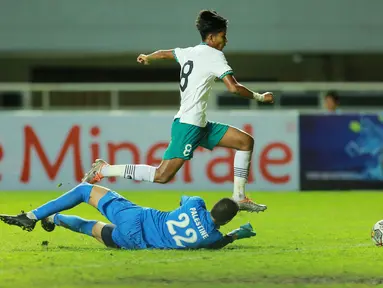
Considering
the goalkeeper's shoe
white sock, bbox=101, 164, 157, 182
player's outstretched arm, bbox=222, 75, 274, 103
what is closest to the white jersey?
player's outstretched arm, bbox=222, 75, 274, 103

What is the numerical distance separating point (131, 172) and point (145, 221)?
2311 mm

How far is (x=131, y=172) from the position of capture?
1188 cm

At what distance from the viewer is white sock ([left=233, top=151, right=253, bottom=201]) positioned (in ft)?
39.5

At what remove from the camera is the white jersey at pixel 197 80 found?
1144 cm

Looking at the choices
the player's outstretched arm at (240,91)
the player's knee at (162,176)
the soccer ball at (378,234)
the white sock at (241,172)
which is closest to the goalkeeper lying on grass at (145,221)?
the soccer ball at (378,234)

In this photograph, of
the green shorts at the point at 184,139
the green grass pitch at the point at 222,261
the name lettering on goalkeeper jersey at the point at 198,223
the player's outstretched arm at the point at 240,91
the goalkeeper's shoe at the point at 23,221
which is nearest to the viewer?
the green grass pitch at the point at 222,261

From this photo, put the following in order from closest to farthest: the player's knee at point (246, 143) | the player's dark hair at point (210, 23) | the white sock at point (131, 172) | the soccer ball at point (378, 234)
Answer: the soccer ball at point (378, 234) < the player's dark hair at point (210, 23) < the white sock at point (131, 172) < the player's knee at point (246, 143)

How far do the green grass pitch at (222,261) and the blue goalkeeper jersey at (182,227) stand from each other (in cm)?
11

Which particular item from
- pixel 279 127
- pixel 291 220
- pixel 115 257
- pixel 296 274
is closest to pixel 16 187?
pixel 279 127

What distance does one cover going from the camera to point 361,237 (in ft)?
37.6

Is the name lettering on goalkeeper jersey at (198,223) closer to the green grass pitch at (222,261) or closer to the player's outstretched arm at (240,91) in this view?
the green grass pitch at (222,261)

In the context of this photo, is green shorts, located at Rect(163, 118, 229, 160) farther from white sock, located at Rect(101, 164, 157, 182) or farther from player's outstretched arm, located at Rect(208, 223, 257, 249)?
player's outstretched arm, located at Rect(208, 223, 257, 249)

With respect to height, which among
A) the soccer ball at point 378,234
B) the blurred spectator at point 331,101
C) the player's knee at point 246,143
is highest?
the blurred spectator at point 331,101

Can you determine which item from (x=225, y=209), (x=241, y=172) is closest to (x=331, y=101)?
(x=241, y=172)
